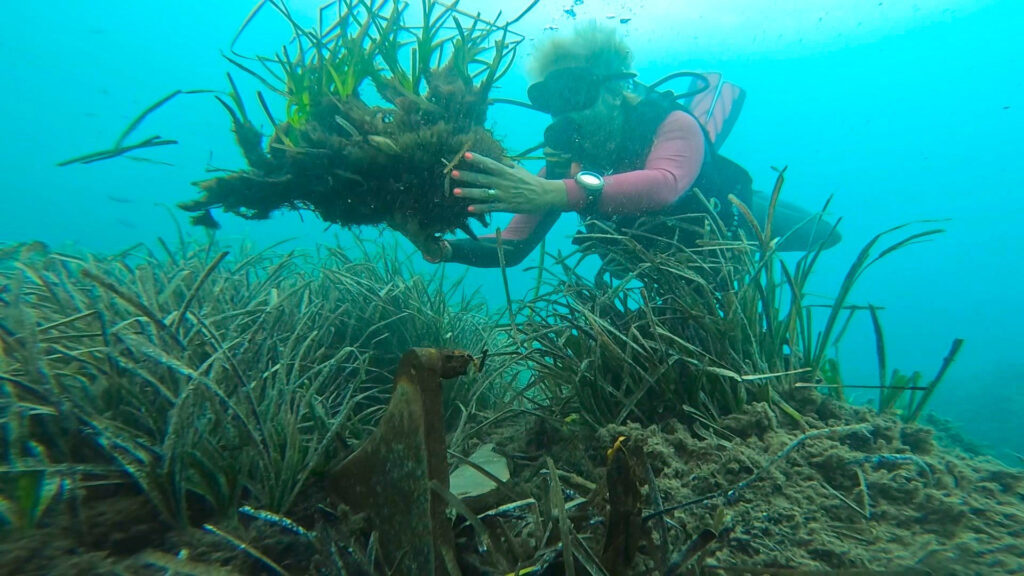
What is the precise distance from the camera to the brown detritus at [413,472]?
1023 mm

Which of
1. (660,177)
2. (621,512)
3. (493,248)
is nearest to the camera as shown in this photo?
(621,512)

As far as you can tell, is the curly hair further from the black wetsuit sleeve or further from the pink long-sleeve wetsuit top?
the black wetsuit sleeve

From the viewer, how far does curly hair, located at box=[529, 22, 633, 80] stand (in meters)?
3.13

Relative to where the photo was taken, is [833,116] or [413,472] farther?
[833,116]

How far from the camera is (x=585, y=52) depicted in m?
3.13

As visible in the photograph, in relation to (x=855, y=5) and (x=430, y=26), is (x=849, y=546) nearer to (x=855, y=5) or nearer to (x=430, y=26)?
(x=430, y=26)

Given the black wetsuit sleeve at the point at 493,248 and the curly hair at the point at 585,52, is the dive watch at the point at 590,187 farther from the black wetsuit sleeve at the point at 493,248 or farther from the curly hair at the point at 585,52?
the curly hair at the point at 585,52

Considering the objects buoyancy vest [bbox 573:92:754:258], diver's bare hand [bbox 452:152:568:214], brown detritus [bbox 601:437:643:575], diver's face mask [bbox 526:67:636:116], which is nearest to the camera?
brown detritus [bbox 601:437:643:575]

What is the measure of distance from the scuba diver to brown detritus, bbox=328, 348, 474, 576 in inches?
54.7

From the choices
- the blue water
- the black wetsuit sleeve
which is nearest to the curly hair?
the black wetsuit sleeve

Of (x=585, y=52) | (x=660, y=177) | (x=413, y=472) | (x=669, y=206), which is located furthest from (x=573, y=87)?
(x=413, y=472)

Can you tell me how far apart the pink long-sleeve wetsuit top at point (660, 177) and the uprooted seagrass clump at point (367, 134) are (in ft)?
2.24

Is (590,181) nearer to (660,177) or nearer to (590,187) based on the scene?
(590,187)

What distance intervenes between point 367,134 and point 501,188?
0.71m
